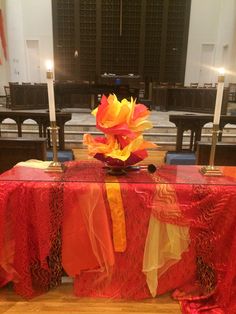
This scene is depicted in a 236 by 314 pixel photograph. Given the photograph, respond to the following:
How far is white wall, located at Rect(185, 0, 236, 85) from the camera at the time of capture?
430 inches

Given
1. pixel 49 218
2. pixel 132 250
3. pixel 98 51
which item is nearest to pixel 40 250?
pixel 49 218

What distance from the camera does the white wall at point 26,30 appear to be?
11.2 metres

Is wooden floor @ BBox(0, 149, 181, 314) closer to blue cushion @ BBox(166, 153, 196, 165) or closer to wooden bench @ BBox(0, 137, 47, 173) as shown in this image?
wooden bench @ BBox(0, 137, 47, 173)

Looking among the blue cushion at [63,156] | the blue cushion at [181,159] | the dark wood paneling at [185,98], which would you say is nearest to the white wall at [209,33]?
the dark wood paneling at [185,98]

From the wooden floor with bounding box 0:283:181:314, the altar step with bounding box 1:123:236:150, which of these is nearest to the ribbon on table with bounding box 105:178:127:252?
the wooden floor with bounding box 0:283:181:314

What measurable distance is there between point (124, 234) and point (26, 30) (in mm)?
12056

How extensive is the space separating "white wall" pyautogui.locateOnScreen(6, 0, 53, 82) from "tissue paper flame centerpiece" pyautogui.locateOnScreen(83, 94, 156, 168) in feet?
35.3

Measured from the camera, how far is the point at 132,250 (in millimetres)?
1680

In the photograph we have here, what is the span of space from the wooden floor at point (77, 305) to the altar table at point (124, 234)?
0.05 m

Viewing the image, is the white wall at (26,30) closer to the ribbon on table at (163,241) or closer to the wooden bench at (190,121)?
the wooden bench at (190,121)

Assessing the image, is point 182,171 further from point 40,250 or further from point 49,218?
point 40,250

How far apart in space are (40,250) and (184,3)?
12.1 meters

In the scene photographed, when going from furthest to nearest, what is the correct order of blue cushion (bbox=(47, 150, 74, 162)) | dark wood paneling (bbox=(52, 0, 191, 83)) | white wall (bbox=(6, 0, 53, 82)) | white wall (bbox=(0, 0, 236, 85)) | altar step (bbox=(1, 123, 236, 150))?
dark wood paneling (bbox=(52, 0, 191, 83)) < white wall (bbox=(6, 0, 53, 82)) < white wall (bbox=(0, 0, 236, 85)) < altar step (bbox=(1, 123, 236, 150)) < blue cushion (bbox=(47, 150, 74, 162))

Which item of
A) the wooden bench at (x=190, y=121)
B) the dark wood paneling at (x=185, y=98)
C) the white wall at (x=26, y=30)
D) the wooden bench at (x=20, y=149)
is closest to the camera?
the wooden bench at (x=20, y=149)
